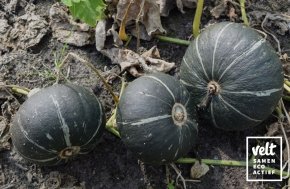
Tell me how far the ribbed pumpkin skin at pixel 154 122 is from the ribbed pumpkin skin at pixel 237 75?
0.27 metres

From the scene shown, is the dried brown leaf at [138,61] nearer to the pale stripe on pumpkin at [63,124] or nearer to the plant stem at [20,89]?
the plant stem at [20,89]

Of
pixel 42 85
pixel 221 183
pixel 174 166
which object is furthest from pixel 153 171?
pixel 42 85

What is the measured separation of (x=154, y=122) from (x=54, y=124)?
0.73 m

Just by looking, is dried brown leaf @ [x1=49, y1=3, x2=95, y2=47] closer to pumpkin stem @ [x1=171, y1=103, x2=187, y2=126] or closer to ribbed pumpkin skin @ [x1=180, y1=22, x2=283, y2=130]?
ribbed pumpkin skin @ [x1=180, y1=22, x2=283, y2=130]

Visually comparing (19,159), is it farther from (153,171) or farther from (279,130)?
(279,130)

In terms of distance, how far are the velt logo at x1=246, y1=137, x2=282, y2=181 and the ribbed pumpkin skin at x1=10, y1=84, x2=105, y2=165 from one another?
1.34 meters

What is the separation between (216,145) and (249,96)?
1.99 ft

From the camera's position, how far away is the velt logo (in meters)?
3.81

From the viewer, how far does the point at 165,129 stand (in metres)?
3.36

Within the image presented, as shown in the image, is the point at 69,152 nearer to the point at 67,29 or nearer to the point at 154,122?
the point at 154,122

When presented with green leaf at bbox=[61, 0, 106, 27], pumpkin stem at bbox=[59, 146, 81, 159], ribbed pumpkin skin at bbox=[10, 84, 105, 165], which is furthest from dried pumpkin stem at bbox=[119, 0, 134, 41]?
pumpkin stem at bbox=[59, 146, 81, 159]

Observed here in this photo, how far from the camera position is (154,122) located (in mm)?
3350

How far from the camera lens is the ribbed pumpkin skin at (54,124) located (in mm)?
3326

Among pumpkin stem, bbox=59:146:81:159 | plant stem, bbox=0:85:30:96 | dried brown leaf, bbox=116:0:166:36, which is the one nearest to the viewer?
pumpkin stem, bbox=59:146:81:159
